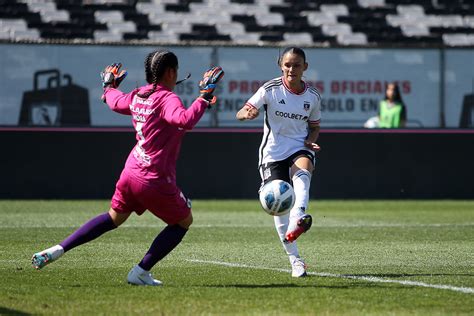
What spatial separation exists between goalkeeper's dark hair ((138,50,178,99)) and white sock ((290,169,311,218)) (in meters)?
1.60

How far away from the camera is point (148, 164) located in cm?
895

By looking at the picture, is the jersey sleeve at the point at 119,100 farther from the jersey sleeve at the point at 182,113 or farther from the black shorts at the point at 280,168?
the black shorts at the point at 280,168

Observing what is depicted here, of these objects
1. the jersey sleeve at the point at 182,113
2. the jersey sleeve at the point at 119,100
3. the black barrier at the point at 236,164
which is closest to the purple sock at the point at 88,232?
the jersey sleeve at the point at 119,100

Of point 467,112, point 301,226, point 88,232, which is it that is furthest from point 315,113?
point 467,112

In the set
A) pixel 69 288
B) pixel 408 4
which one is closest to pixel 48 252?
pixel 69 288

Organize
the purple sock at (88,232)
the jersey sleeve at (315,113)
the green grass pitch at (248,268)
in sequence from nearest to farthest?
the green grass pitch at (248,268) < the purple sock at (88,232) < the jersey sleeve at (315,113)

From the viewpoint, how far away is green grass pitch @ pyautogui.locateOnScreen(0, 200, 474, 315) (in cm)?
797

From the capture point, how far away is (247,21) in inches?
1128

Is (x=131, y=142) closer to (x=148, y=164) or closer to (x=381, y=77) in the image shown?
(x=381, y=77)

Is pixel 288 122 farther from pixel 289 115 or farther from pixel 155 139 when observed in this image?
pixel 155 139

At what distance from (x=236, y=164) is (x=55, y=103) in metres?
4.04

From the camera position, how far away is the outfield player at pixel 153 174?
352 inches

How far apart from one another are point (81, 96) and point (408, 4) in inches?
422

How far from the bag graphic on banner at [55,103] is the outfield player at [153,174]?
44.2 feet
